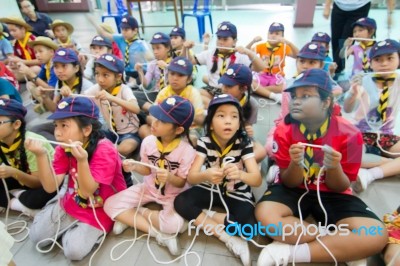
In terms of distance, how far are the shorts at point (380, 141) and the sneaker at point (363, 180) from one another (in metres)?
0.22

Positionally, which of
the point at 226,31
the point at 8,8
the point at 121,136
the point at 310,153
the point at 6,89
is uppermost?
the point at 8,8

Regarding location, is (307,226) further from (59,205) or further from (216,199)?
(59,205)

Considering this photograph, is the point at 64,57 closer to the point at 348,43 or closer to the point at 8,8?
the point at 348,43

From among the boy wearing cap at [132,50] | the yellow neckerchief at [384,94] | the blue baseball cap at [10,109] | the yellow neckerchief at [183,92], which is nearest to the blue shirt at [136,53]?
the boy wearing cap at [132,50]

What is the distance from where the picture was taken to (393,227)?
1.30 metres

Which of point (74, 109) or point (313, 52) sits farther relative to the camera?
point (313, 52)

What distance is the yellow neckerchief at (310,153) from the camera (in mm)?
1127

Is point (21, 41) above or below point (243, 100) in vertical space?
above

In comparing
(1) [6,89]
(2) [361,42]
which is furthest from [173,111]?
(2) [361,42]

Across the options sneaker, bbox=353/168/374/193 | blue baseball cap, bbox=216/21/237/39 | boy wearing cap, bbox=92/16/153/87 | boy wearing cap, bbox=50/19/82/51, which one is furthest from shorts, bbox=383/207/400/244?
boy wearing cap, bbox=50/19/82/51

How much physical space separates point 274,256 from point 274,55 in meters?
2.13

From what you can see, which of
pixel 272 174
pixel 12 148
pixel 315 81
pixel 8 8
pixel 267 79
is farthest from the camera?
pixel 8 8

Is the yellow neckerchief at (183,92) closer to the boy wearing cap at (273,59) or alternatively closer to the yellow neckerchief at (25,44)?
the boy wearing cap at (273,59)

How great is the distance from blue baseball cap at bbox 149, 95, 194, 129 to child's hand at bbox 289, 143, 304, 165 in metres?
0.52
